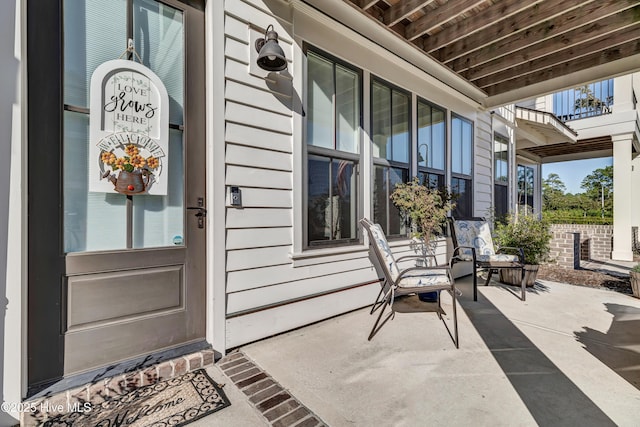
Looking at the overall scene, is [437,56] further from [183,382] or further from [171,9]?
[183,382]

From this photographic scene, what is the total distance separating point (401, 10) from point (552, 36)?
1814mm

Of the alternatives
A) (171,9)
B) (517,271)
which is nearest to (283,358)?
(171,9)

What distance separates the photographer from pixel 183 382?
1800mm

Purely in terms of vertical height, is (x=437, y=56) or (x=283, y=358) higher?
(x=437, y=56)

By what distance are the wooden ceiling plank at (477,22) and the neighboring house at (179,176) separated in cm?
7

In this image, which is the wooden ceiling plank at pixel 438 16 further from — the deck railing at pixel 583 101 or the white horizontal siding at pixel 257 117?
the deck railing at pixel 583 101

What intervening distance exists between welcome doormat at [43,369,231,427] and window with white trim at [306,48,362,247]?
1402 mm

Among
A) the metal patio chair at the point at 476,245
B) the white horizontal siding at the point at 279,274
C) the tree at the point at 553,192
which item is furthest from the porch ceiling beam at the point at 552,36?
the tree at the point at 553,192

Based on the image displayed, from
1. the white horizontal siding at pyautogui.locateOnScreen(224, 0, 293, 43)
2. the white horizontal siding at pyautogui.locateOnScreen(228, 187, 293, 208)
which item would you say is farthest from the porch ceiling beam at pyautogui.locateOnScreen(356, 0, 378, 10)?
the white horizontal siding at pyautogui.locateOnScreen(228, 187, 293, 208)

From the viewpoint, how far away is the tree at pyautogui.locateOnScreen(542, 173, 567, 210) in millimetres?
22891

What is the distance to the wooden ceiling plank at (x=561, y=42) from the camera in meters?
2.97

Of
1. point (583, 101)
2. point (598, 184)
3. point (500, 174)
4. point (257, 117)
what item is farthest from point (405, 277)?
point (598, 184)

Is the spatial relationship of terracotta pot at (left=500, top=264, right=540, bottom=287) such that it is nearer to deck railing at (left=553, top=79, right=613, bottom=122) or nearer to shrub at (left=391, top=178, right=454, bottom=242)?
shrub at (left=391, top=178, right=454, bottom=242)

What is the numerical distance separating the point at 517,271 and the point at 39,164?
5207 millimetres
